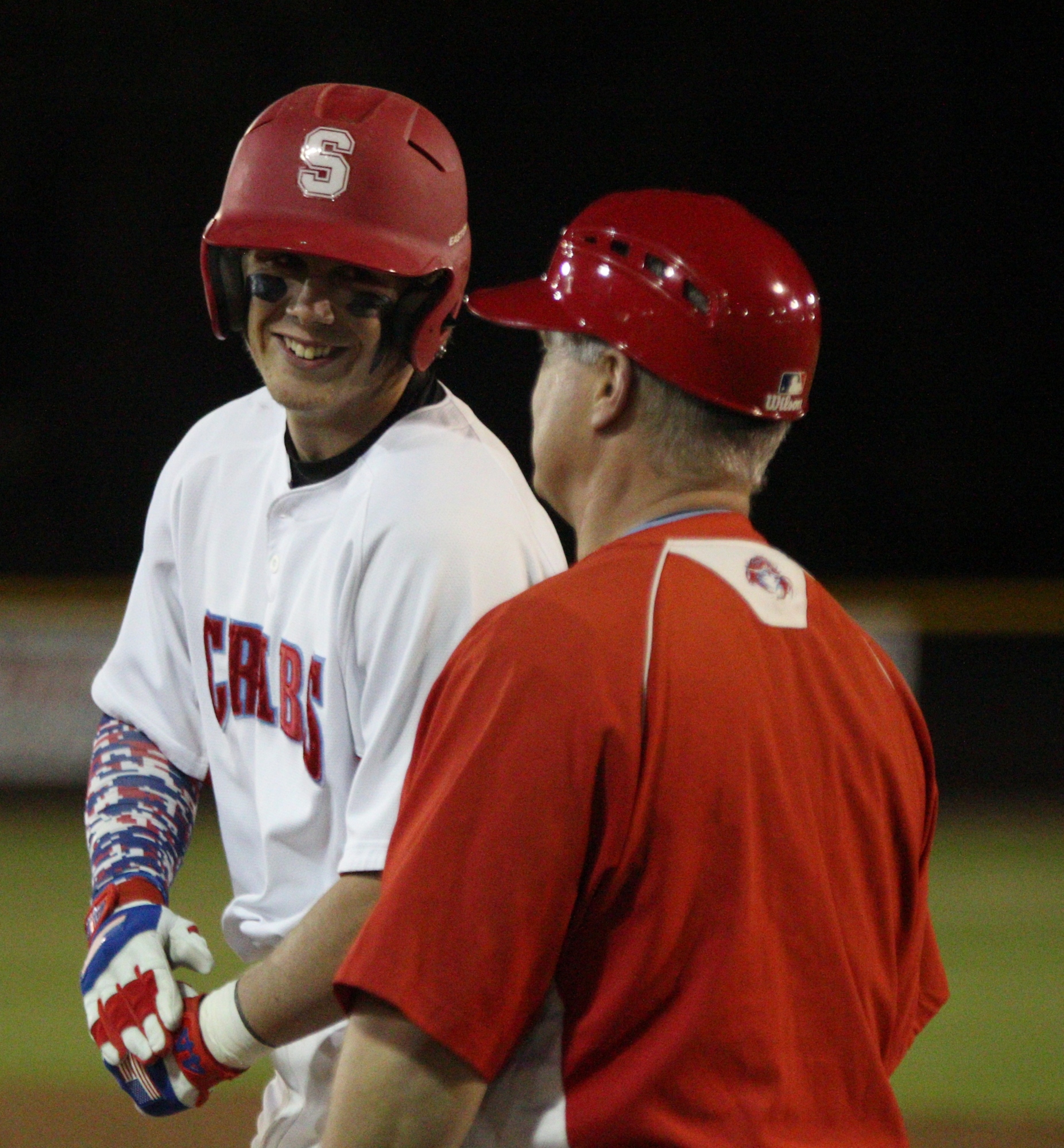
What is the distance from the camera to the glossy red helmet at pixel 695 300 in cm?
155

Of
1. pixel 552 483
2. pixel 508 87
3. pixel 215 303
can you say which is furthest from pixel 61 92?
pixel 552 483

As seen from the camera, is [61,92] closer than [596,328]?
No

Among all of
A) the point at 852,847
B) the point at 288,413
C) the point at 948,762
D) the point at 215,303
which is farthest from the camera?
the point at 948,762

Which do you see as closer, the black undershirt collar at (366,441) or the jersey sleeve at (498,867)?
the jersey sleeve at (498,867)

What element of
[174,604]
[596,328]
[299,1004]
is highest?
[596,328]

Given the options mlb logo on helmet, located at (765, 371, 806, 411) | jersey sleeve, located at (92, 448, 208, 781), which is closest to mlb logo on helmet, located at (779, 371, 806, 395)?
mlb logo on helmet, located at (765, 371, 806, 411)

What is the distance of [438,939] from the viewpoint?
1.31 meters

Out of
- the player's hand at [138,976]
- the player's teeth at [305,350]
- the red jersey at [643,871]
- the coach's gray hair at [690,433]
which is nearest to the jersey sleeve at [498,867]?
the red jersey at [643,871]

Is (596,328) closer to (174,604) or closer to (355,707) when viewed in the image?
(355,707)

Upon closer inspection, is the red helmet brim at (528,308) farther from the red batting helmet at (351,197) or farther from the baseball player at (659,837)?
the red batting helmet at (351,197)

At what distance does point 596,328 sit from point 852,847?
2.01 feet

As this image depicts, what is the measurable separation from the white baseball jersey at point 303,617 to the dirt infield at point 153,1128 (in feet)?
6.95

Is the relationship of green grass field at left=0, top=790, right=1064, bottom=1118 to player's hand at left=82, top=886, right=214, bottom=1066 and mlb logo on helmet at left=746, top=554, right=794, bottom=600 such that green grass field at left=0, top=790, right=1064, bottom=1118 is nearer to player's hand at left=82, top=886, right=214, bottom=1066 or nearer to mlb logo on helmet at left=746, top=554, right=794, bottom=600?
player's hand at left=82, top=886, right=214, bottom=1066

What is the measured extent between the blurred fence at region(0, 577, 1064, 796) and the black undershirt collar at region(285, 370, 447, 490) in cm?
466
